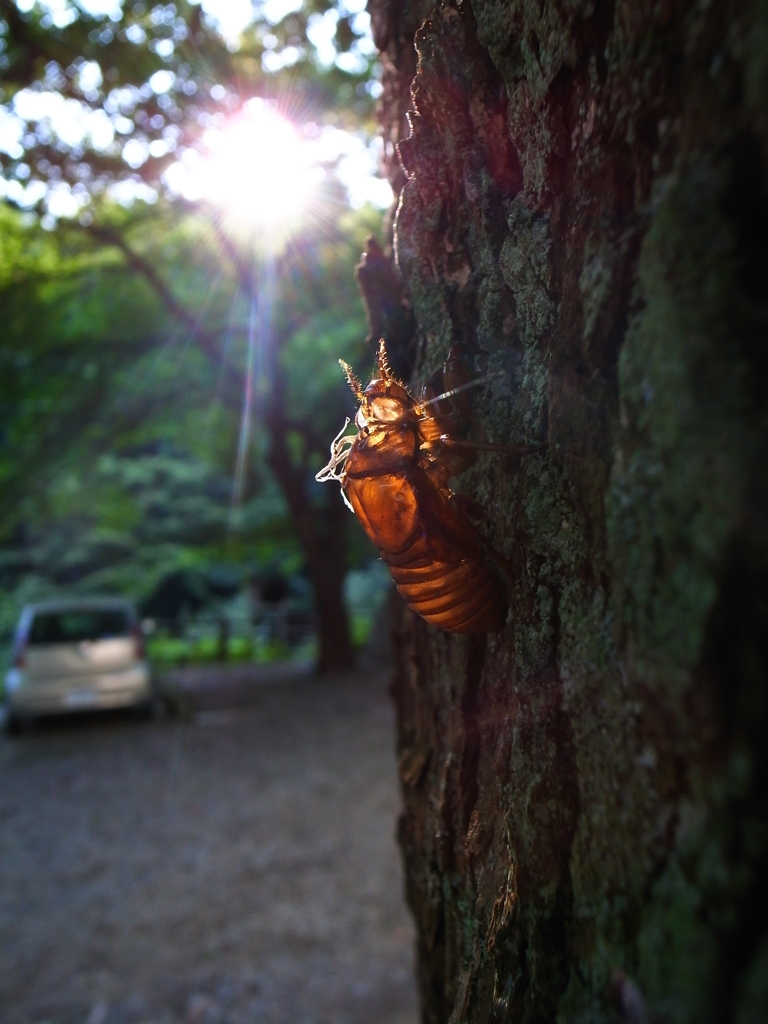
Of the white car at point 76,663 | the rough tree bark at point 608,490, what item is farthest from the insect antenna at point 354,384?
the white car at point 76,663

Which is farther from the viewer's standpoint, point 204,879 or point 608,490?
point 204,879

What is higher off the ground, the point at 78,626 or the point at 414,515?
the point at 414,515

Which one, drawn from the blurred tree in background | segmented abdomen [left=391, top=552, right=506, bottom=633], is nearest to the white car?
the blurred tree in background

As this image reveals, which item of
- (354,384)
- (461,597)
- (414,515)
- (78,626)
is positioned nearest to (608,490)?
(461,597)

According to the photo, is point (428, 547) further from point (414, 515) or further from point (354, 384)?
point (354, 384)

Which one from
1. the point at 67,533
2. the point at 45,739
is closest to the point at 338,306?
the point at 45,739

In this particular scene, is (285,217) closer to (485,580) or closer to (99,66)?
(99,66)

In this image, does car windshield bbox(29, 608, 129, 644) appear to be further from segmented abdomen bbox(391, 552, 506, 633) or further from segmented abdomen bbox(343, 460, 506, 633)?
segmented abdomen bbox(391, 552, 506, 633)

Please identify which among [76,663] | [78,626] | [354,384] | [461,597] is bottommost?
[76,663]
